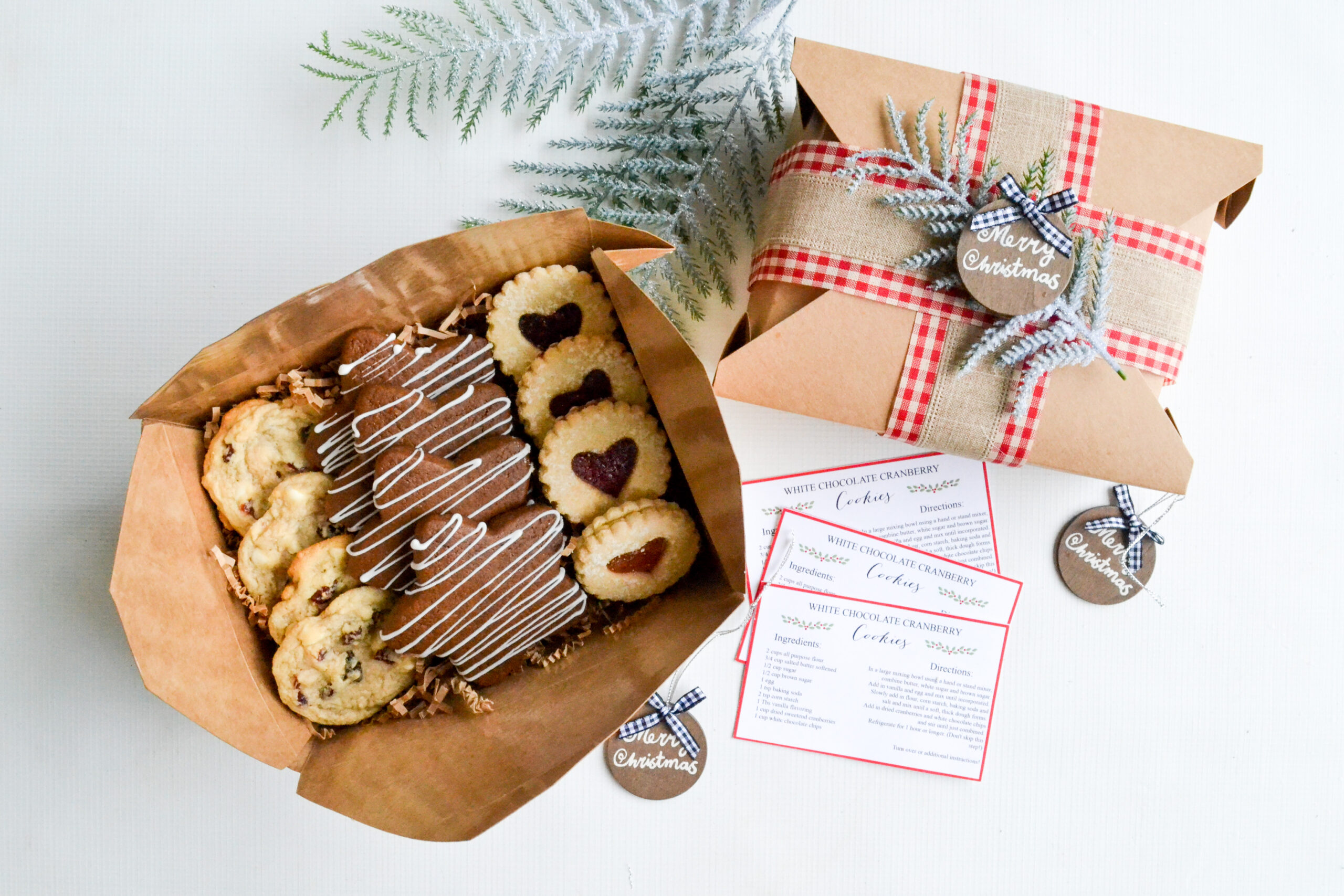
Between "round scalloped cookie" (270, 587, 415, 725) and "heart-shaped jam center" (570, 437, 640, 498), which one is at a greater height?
"heart-shaped jam center" (570, 437, 640, 498)

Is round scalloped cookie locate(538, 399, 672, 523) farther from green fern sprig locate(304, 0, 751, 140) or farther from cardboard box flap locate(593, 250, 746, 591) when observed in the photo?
green fern sprig locate(304, 0, 751, 140)

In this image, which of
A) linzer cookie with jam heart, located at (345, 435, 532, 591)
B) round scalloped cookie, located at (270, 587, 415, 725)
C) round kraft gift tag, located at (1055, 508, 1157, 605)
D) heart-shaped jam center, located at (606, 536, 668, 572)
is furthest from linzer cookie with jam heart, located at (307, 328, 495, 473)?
round kraft gift tag, located at (1055, 508, 1157, 605)

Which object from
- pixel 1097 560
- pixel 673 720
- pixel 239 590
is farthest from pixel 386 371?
pixel 1097 560

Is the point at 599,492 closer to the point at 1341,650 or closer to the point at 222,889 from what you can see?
the point at 222,889

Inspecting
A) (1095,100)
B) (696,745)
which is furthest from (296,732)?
(1095,100)

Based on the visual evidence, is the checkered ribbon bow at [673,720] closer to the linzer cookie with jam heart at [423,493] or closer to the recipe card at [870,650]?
the recipe card at [870,650]

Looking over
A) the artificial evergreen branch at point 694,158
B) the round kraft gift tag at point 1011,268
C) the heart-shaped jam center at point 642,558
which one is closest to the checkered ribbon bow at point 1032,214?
the round kraft gift tag at point 1011,268
